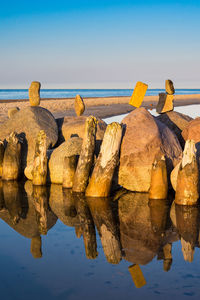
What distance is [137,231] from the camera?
6789 millimetres

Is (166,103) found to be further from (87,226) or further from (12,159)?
(87,226)

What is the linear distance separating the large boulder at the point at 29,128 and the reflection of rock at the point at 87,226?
2881 millimetres

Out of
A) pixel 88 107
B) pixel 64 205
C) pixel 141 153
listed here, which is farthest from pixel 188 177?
pixel 88 107

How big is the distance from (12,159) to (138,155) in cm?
371

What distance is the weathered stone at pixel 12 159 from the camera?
35.9ft

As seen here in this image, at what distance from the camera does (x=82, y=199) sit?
894 cm

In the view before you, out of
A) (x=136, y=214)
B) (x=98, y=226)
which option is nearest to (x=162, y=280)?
(x=98, y=226)

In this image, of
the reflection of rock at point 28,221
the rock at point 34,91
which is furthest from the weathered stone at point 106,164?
the rock at point 34,91

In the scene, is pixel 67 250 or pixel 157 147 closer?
pixel 67 250

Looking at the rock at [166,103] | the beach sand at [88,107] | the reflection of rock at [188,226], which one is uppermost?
the rock at [166,103]

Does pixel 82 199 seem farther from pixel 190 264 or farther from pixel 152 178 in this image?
pixel 190 264

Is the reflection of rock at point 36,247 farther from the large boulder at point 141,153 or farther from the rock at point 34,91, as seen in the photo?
the rock at point 34,91

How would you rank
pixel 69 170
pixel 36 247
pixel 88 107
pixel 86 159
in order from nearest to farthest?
pixel 36 247, pixel 86 159, pixel 69 170, pixel 88 107

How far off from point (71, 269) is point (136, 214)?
264 centimetres
